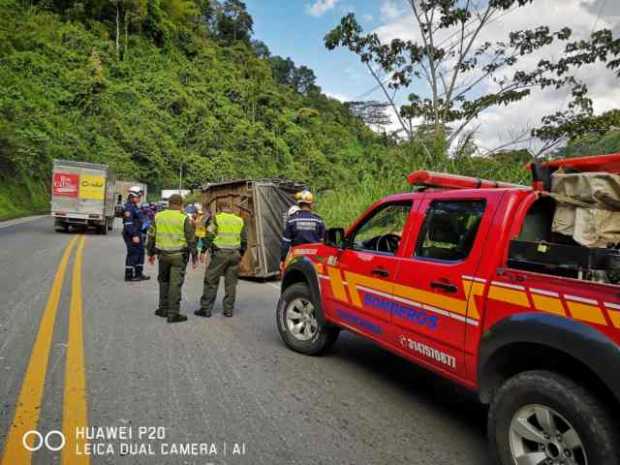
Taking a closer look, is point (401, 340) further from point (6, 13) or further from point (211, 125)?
point (6, 13)

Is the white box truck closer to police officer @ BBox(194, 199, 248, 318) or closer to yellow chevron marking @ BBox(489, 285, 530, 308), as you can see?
police officer @ BBox(194, 199, 248, 318)

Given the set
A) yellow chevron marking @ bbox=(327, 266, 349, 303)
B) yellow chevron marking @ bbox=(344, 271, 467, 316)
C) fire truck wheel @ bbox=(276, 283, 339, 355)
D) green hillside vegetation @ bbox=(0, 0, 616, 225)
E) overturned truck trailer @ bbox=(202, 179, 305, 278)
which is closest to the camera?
yellow chevron marking @ bbox=(344, 271, 467, 316)

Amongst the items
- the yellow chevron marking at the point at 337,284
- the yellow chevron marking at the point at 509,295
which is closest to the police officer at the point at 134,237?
the yellow chevron marking at the point at 337,284

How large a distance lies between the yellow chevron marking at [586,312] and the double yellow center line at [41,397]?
293cm

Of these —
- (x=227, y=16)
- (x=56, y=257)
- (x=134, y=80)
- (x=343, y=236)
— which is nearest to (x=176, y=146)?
(x=134, y=80)

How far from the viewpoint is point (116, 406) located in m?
3.63

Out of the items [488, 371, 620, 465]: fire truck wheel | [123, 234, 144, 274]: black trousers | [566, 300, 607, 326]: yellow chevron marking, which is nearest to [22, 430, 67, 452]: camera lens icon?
[488, 371, 620, 465]: fire truck wheel

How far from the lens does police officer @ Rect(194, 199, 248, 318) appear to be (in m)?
6.85

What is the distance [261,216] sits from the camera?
1088 cm

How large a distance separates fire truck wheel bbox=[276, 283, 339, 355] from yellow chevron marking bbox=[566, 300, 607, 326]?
9.06 ft

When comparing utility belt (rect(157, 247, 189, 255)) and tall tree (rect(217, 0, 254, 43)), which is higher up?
tall tree (rect(217, 0, 254, 43))

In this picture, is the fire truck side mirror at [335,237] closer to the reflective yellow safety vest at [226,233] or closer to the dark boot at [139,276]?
the reflective yellow safety vest at [226,233]

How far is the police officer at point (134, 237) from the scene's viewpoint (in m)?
9.47

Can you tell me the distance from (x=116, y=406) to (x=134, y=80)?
6235 cm
